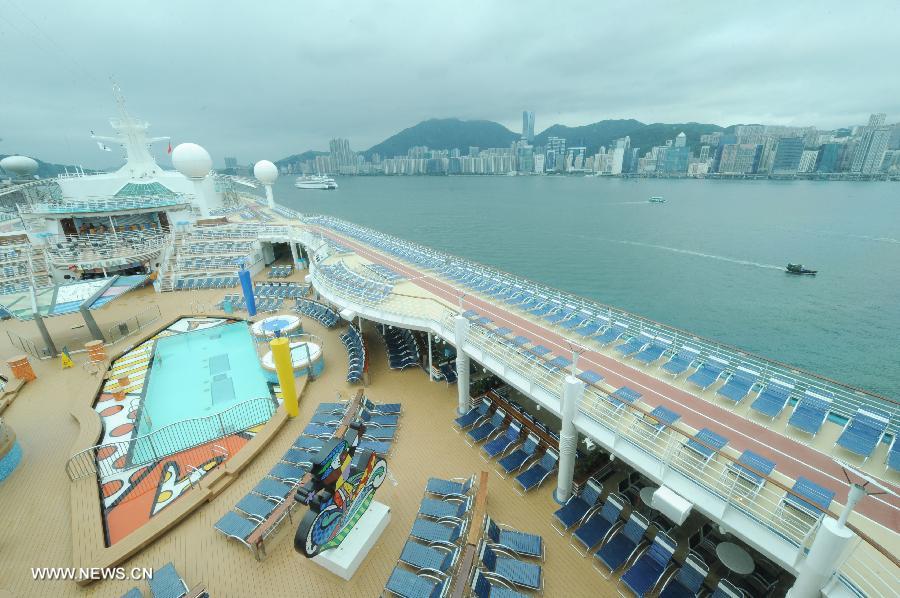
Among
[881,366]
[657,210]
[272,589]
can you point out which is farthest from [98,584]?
[657,210]

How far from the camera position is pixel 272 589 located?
27.9 ft

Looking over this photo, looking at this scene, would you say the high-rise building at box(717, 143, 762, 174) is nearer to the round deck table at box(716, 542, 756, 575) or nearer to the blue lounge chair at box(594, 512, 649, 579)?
the round deck table at box(716, 542, 756, 575)

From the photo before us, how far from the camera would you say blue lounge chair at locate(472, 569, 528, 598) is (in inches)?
304

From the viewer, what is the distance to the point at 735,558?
8055 millimetres

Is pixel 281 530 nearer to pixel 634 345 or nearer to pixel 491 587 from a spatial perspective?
pixel 491 587

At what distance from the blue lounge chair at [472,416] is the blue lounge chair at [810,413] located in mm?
8330

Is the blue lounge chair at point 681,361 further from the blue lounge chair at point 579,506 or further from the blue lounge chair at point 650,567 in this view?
the blue lounge chair at point 650,567

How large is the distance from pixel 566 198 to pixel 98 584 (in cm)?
11085

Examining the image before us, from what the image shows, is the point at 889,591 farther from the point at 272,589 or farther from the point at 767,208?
the point at 767,208

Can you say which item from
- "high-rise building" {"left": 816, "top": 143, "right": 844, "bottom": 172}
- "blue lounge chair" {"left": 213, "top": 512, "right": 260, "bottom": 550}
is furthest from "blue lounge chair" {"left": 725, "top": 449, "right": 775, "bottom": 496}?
"high-rise building" {"left": 816, "top": 143, "right": 844, "bottom": 172}

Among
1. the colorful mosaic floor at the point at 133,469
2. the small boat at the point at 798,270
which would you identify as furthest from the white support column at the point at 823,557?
the small boat at the point at 798,270

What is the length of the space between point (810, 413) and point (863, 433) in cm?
99

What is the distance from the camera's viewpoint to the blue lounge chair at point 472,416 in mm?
13188

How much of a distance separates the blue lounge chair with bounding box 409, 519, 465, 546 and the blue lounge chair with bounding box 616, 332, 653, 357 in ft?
25.9
